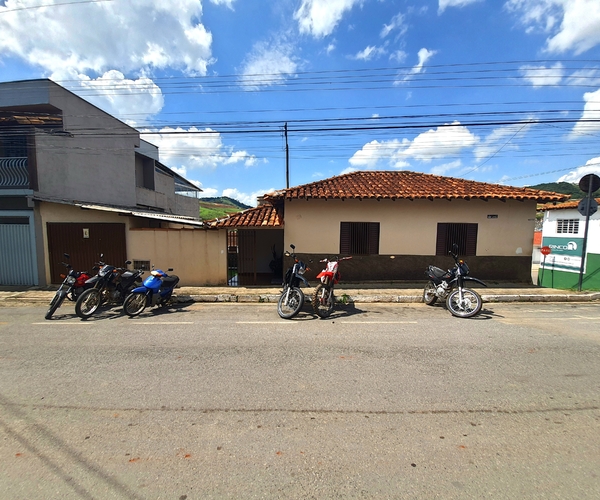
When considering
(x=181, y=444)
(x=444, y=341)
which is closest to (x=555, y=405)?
(x=444, y=341)

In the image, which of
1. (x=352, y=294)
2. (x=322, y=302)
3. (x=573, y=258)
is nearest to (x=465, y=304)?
(x=352, y=294)

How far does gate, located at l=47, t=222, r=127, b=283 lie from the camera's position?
31.7 feet

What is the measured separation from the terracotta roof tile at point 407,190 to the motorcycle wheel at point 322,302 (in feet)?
13.2

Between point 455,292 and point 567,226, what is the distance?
8268 millimetres

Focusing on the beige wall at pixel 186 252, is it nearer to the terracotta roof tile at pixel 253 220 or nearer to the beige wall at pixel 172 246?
the beige wall at pixel 172 246

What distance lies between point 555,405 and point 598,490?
1.15m

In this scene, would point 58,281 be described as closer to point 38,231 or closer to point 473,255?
point 38,231

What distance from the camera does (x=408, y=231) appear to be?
9961mm

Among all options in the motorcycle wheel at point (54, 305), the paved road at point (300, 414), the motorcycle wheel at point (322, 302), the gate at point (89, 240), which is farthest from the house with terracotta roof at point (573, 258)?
the gate at point (89, 240)

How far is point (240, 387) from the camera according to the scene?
3311 millimetres

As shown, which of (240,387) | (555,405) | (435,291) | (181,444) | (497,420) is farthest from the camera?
(435,291)

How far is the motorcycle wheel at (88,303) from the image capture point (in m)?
6.13

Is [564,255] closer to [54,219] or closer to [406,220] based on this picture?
[406,220]

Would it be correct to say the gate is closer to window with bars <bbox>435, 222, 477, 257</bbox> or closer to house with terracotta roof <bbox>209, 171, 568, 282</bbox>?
house with terracotta roof <bbox>209, 171, 568, 282</bbox>
